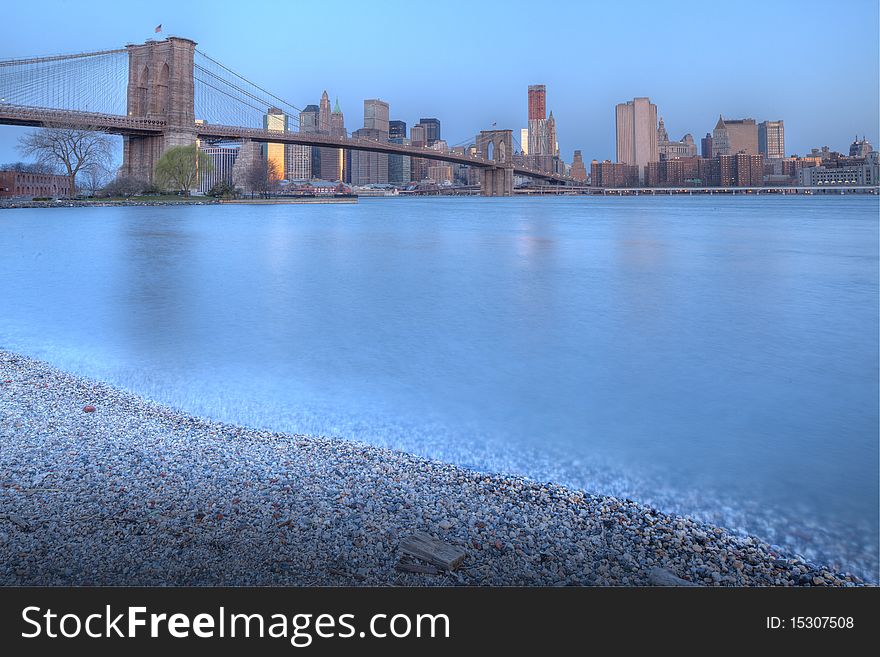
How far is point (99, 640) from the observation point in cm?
138

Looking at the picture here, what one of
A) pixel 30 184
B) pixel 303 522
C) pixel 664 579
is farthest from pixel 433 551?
pixel 30 184

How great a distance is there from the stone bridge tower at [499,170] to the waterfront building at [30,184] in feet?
109

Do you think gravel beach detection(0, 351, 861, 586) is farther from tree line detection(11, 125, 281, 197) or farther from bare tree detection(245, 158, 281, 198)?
bare tree detection(245, 158, 281, 198)

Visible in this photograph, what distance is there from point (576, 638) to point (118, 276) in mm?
8192

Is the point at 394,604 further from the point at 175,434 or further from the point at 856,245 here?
the point at 856,245

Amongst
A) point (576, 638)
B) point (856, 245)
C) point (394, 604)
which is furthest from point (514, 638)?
point (856, 245)

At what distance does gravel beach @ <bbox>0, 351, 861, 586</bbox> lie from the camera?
6.12ft

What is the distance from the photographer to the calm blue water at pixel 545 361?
2723 millimetres

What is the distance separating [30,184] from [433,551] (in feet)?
201

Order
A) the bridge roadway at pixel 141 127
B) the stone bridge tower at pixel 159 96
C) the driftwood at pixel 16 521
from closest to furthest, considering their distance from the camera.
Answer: the driftwood at pixel 16 521 < the bridge roadway at pixel 141 127 < the stone bridge tower at pixel 159 96

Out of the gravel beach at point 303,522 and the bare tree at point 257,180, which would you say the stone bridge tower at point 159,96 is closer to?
the bare tree at point 257,180

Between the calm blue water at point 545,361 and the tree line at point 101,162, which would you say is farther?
the tree line at point 101,162

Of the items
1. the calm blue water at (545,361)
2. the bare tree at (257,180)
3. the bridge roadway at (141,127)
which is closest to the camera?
the calm blue water at (545,361)

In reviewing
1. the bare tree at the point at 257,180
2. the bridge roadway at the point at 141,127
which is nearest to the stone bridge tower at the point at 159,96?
the bridge roadway at the point at 141,127
